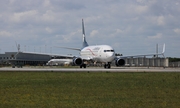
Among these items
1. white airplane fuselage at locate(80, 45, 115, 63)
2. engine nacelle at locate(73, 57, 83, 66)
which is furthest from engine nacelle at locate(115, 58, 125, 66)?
engine nacelle at locate(73, 57, 83, 66)

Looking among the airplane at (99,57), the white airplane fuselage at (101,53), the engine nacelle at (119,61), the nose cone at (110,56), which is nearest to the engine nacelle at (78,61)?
the airplane at (99,57)

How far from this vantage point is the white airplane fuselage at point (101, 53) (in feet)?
238

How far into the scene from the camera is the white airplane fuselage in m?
72.6

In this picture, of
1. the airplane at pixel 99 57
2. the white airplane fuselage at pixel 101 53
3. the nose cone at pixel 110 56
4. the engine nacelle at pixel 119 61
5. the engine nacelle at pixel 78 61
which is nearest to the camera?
the nose cone at pixel 110 56

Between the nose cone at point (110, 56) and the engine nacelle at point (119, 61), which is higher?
the nose cone at point (110, 56)

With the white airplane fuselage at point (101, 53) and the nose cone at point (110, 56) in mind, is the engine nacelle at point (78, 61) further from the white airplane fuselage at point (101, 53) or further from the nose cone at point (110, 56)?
the nose cone at point (110, 56)

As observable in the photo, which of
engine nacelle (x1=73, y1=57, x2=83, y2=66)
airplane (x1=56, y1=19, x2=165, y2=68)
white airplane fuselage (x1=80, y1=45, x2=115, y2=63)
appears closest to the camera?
white airplane fuselage (x1=80, y1=45, x2=115, y2=63)

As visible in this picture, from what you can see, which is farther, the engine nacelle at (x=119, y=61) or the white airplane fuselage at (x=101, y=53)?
the engine nacelle at (x=119, y=61)

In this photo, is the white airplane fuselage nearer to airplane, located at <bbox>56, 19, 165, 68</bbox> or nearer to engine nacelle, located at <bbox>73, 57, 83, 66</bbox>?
airplane, located at <bbox>56, 19, 165, 68</bbox>
